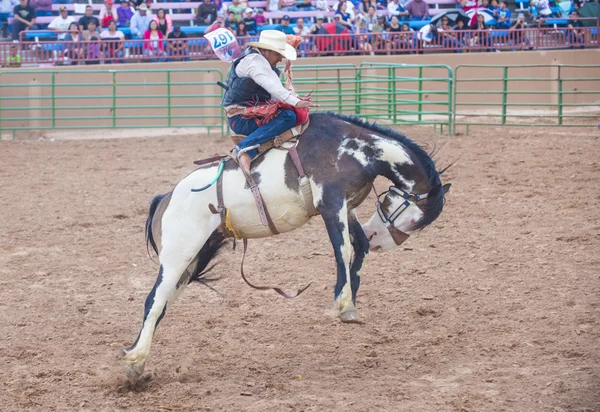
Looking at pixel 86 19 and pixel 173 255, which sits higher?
pixel 86 19

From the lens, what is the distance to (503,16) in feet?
62.0

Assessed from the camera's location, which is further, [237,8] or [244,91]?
[237,8]

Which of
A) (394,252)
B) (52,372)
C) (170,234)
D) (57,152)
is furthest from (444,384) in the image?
(57,152)

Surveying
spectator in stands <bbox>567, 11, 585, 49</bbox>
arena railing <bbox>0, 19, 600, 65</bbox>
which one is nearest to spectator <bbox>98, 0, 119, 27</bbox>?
arena railing <bbox>0, 19, 600, 65</bbox>

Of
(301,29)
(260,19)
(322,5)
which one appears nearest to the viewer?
(301,29)

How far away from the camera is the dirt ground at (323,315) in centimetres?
477

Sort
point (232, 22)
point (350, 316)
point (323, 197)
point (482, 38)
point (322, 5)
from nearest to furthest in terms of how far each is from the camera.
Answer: point (350, 316) → point (323, 197) → point (232, 22) → point (482, 38) → point (322, 5)

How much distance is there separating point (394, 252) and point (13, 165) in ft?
23.9

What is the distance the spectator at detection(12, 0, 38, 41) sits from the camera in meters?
17.9

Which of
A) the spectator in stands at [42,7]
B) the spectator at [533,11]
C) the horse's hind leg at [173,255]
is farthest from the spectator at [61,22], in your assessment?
the horse's hind leg at [173,255]

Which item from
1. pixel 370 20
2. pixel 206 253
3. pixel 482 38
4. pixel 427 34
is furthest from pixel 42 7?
pixel 206 253

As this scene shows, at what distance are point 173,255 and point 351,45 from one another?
12.8m

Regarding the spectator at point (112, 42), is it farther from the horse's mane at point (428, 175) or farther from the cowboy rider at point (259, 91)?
the horse's mane at point (428, 175)

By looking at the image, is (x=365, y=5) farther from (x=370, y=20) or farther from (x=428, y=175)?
(x=428, y=175)
